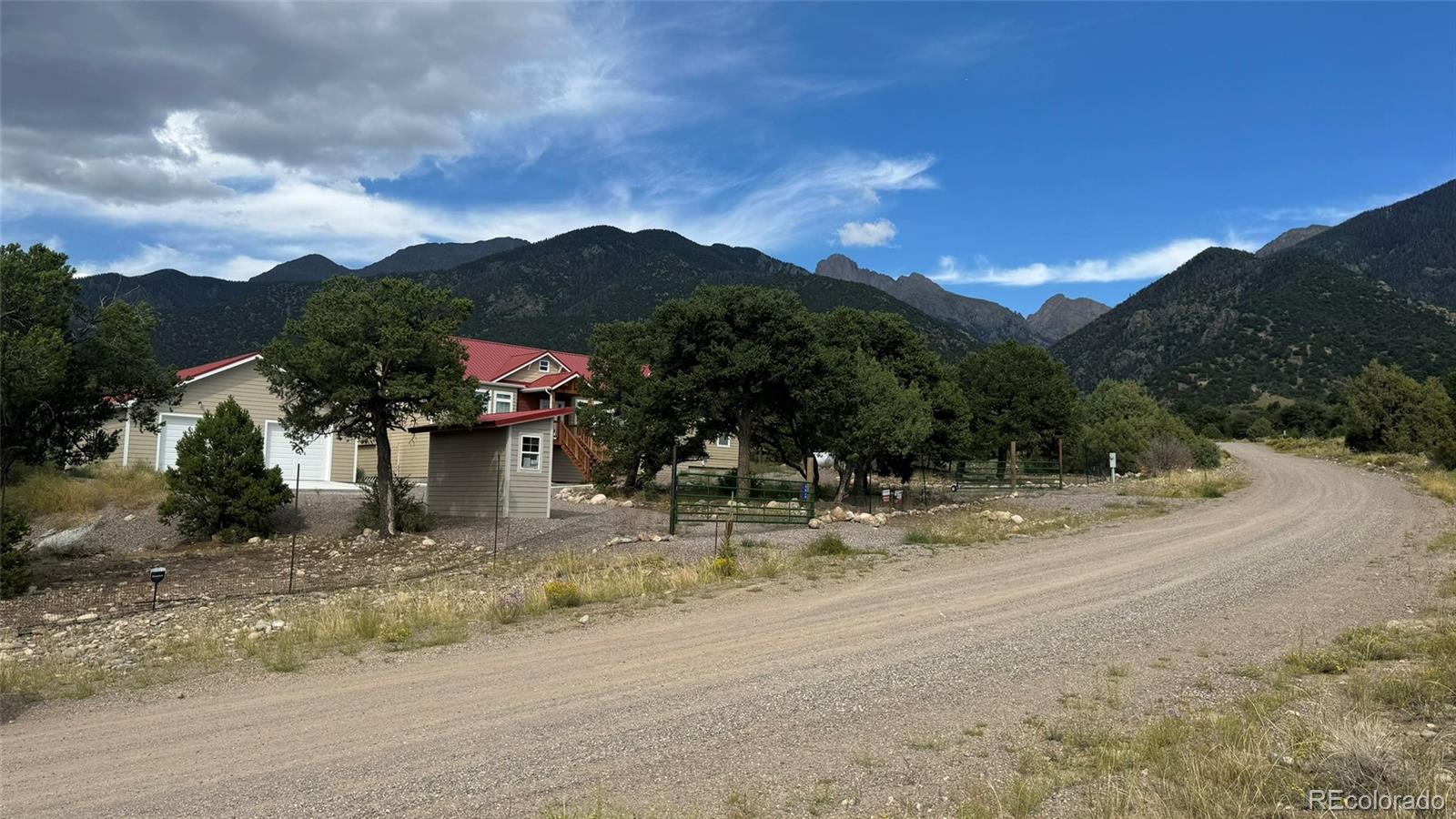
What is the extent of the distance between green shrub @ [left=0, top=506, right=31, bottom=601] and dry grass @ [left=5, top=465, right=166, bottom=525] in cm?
1018

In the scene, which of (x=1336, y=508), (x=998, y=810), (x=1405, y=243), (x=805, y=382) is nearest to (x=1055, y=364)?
(x=1336, y=508)

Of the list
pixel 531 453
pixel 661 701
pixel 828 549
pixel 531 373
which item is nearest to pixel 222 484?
pixel 531 453

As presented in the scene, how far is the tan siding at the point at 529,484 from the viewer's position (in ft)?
81.6

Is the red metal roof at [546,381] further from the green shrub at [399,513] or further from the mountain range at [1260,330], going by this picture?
the mountain range at [1260,330]

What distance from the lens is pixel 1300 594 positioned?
1215cm

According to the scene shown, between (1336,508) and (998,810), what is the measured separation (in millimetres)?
25680

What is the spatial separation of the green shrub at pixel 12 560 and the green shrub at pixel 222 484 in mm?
6003

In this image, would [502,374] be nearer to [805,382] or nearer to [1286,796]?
[805,382]

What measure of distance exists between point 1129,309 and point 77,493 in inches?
4683

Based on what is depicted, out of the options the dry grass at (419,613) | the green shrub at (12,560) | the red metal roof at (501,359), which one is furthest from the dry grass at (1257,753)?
the red metal roof at (501,359)

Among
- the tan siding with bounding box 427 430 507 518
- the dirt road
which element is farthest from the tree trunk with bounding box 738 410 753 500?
the dirt road

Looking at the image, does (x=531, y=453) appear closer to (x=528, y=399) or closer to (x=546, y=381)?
(x=546, y=381)

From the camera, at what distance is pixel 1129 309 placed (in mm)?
118000

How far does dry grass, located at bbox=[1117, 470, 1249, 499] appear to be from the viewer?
103 feet
